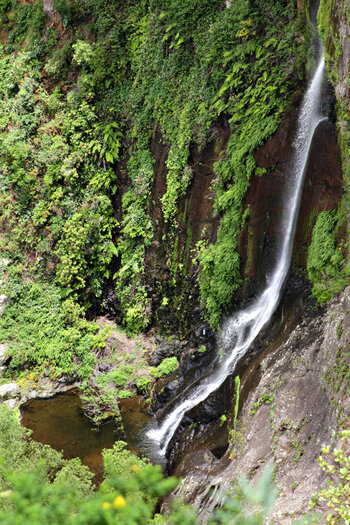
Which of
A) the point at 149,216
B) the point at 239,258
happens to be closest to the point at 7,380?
the point at 149,216

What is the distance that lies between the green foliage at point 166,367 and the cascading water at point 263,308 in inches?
51.8

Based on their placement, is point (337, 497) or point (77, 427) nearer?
point (337, 497)

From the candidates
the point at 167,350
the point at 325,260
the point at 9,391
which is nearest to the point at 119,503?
the point at 325,260

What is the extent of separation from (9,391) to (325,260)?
881 centimetres

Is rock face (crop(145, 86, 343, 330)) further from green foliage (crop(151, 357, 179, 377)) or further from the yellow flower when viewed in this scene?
the yellow flower

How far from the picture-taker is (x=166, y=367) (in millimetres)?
12312

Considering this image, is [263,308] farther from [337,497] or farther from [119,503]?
[119,503]

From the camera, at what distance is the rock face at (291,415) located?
6.60m

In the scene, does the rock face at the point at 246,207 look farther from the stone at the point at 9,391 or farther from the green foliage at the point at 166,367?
the stone at the point at 9,391

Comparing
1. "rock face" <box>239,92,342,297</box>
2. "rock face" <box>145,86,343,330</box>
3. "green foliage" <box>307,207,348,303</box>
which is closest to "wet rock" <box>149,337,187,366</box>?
"rock face" <box>145,86,343,330</box>

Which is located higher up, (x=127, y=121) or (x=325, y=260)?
(x=127, y=121)

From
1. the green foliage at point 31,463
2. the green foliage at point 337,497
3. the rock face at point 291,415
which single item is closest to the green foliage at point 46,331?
the green foliage at point 31,463

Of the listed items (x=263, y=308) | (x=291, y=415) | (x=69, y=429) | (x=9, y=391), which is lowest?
(x=69, y=429)

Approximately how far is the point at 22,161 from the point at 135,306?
620 cm
